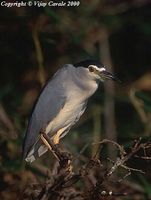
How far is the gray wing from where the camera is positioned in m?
3.82

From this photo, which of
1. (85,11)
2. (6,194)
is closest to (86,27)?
(85,11)

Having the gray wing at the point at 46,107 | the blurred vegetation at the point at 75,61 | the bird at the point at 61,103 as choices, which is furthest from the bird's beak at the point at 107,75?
the blurred vegetation at the point at 75,61

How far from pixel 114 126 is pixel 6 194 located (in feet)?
4.88

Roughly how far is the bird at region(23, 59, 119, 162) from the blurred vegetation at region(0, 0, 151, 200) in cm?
43

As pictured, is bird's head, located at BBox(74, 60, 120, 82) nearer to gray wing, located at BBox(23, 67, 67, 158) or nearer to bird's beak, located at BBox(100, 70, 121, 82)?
bird's beak, located at BBox(100, 70, 121, 82)

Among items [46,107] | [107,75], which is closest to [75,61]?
[46,107]

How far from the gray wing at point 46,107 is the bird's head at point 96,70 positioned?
140 mm

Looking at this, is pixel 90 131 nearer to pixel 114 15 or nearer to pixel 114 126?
pixel 114 126

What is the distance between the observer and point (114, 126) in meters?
5.67

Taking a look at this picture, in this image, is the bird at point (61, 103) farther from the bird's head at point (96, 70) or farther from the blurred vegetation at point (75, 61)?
the blurred vegetation at point (75, 61)

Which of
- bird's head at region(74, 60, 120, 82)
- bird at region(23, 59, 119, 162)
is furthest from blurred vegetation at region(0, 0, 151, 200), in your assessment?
bird's head at region(74, 60, 120, 82)

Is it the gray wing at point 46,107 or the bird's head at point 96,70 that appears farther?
the gray wing at point 46,107

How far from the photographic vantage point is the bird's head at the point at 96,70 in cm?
372

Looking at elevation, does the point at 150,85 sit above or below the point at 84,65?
below
